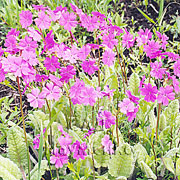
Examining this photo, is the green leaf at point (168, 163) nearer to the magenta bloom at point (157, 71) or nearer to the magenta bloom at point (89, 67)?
the magenta bloom at point (157, 71)

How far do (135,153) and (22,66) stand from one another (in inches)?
29.6

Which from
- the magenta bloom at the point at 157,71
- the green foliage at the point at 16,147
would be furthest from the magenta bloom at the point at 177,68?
the green foliage at the point at 16,147

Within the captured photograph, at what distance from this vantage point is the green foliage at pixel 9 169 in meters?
1.23

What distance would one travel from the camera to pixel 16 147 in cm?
142

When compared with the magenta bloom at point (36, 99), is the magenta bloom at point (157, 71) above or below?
above

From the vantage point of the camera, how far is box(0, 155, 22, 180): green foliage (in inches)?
48.4

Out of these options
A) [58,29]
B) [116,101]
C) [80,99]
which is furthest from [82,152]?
[58,29]

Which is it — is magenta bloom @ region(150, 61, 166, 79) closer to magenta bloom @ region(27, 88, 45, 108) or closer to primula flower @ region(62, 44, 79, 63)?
primula flower @ region(62, 44, 79, 63)

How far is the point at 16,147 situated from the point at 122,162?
0.55m

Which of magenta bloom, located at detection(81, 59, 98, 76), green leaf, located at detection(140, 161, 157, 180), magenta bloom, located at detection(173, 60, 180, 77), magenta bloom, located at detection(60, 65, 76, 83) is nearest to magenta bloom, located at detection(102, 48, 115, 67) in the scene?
magenta bloom, located at detection(81, 59, 98, 76)

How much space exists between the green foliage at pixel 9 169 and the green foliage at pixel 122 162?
1.50ft

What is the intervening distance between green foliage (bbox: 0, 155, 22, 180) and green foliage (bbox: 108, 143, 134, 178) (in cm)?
46

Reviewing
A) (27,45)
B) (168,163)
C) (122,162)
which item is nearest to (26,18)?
(27,45)

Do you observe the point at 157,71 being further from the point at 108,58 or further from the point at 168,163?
the point at 168,163
